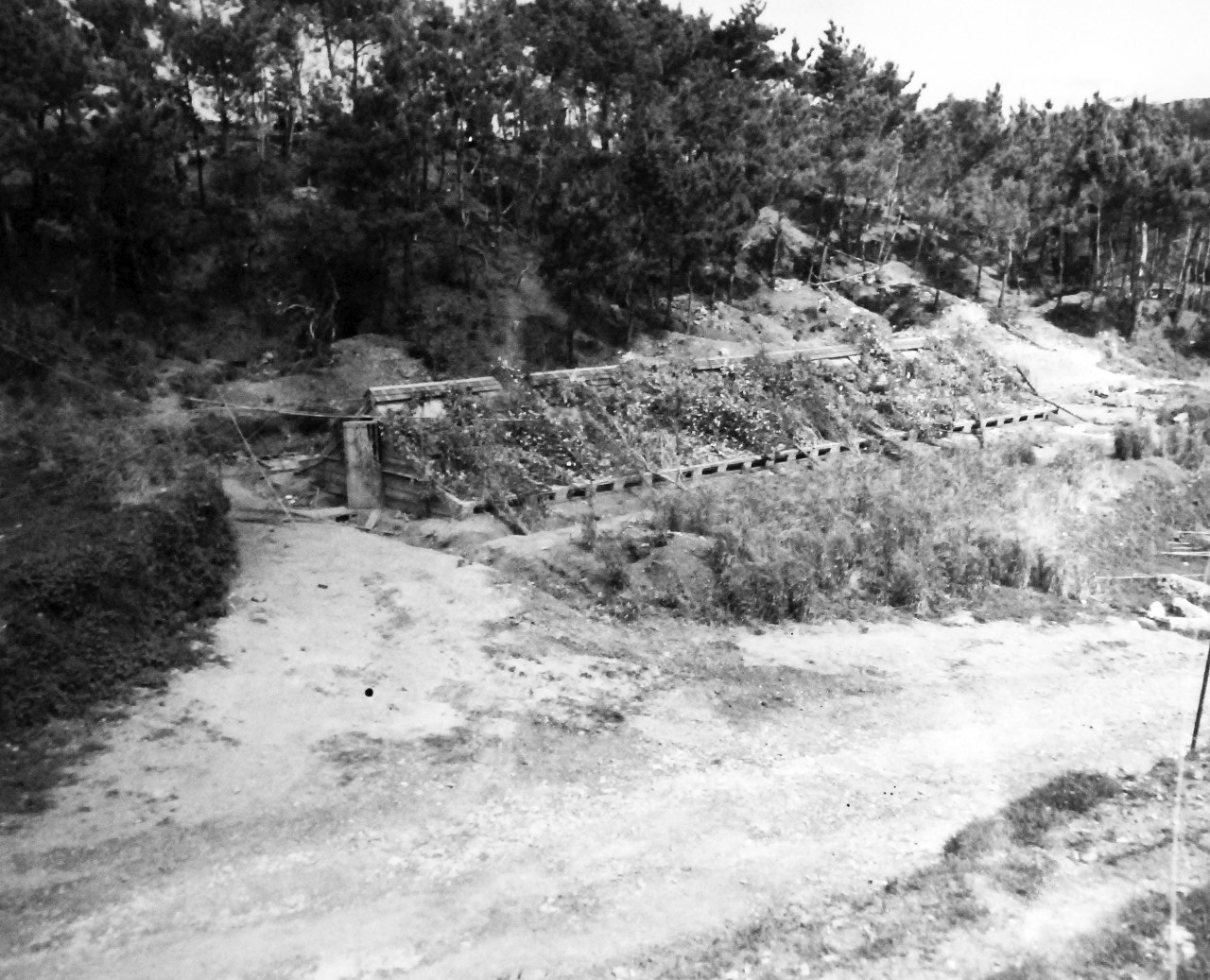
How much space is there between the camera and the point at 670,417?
1644cm

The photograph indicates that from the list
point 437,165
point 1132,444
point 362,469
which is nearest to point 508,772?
point 362,469

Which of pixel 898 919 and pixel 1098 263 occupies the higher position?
pixel 1098 263

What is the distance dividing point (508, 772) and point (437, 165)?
20006mm

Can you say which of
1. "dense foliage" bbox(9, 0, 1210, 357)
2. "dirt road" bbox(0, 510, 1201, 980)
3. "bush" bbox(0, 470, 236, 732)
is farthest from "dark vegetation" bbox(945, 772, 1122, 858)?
"dense foliage" bbox(9, 0, 1210, 357)

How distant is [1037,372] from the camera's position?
2534cm

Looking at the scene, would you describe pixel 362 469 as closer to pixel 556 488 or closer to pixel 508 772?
pixel 556 488

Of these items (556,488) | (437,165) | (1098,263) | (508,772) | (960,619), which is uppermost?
(437,165)

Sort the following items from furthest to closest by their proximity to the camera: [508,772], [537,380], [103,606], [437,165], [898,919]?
[437,165], [537,380], [103,606], [508,772], [898,919]

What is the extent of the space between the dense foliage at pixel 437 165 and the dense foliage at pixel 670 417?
15.9ft

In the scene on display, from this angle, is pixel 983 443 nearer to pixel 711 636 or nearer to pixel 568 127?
pixel 711 636

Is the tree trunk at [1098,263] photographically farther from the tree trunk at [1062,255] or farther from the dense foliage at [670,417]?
the dense foliage at [670,417]

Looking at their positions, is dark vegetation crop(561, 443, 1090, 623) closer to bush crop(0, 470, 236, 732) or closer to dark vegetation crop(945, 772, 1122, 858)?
dark vegetation crop(945, 772, 1122, 858)

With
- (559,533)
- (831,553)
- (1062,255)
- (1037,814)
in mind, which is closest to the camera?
(1037,814)

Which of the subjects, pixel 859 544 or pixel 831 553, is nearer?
pixel 831 553
